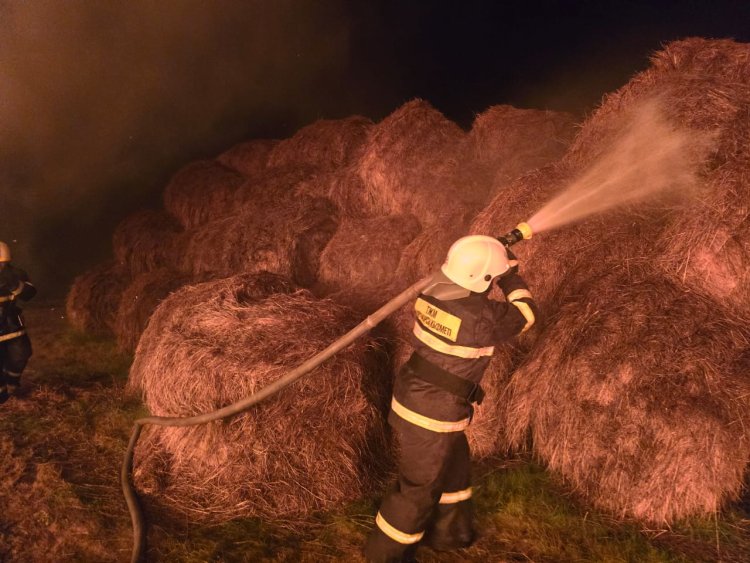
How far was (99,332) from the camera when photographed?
8805mm

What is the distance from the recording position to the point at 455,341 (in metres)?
3.23

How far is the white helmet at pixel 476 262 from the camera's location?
316 centimetres

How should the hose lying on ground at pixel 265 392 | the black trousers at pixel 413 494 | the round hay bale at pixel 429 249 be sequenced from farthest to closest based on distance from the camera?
1. the round hay bale at pixel 429 249
2. the hose lying on ground at pixel 265 392
3. the black trousers at pixel 413 494

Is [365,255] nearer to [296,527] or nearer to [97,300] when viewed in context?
[296,527]

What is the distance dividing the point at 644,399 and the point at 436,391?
4.70 feet

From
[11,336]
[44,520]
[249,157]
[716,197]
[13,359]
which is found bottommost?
[13,359]

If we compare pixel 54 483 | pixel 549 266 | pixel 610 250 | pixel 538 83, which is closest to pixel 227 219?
pixel 54 483

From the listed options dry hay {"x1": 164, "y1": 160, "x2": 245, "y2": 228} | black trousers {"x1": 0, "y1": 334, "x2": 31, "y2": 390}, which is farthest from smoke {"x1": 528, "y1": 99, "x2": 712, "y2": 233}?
black trousers {"x1": 0, "y1": 334, "x2": 31, "y2": 390}

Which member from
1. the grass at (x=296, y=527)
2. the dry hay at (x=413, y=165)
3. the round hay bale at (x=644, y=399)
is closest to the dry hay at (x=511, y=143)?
the dry hay at (x=413, y=165)

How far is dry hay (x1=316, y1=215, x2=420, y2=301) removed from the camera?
6.05 metres

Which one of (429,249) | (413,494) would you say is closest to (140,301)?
(429,249)

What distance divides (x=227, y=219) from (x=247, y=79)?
7388 millimetres

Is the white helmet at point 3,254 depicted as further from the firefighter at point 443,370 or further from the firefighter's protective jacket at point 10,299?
the firefighter at point 443,370

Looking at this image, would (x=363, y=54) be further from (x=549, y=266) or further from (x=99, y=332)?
(x=549, y=266)
